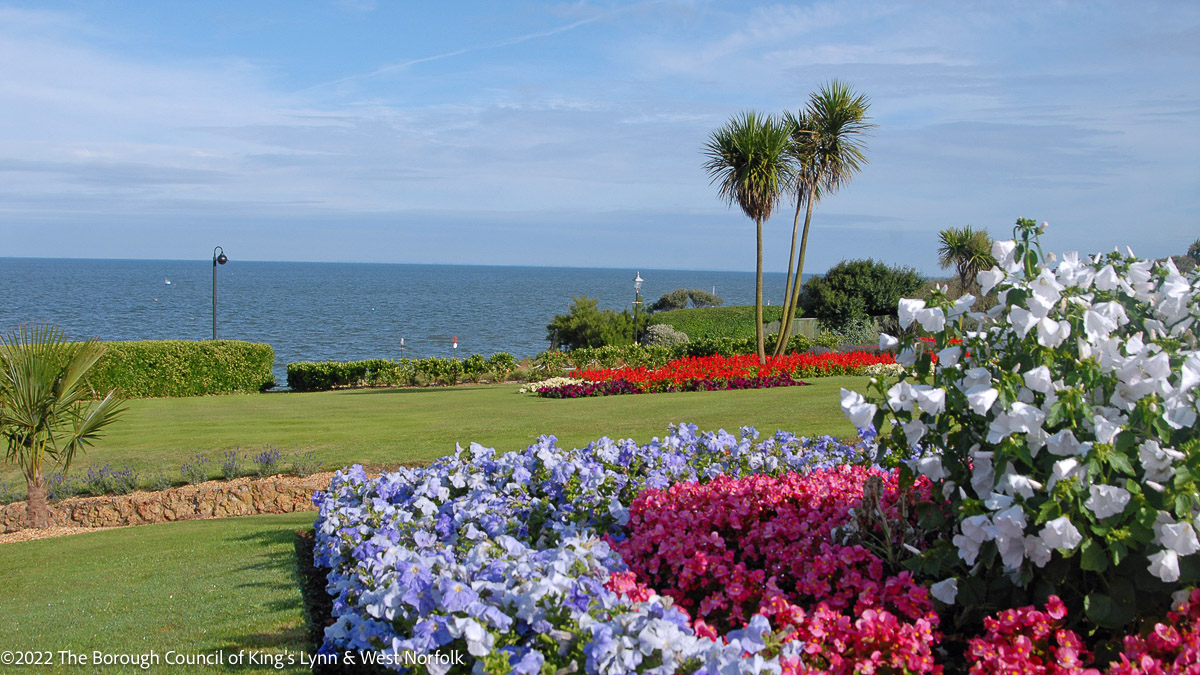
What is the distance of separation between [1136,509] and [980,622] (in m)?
0.84

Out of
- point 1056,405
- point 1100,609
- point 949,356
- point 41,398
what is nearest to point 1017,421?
point 1056,405

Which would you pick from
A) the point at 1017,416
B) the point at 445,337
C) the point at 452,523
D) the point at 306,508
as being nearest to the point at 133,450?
the point at 306,508

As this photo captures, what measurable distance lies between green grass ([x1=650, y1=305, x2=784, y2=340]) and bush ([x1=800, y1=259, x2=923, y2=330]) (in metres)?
2.17

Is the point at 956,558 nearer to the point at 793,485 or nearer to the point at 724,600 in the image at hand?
the point at 724,600

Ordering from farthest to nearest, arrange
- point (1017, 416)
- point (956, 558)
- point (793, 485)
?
point (793, 485), point (956, 558), point (1017, 416)

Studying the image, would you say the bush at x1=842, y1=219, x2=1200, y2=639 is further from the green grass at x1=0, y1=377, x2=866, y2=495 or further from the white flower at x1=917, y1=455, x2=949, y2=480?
the green grass at x1=0, y1=377, x2=866, y2=495

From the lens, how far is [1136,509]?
2408 mm

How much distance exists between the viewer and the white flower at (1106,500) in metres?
2.38

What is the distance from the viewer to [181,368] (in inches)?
806

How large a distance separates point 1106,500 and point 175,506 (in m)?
7.45

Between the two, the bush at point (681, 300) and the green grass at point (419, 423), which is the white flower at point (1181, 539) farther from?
the bush at point (681, 300)

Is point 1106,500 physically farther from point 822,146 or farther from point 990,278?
point 822,146

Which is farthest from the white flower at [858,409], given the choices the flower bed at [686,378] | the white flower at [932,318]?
the flower bed at [686,378]

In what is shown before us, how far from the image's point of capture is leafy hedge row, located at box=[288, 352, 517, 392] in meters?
21.4
